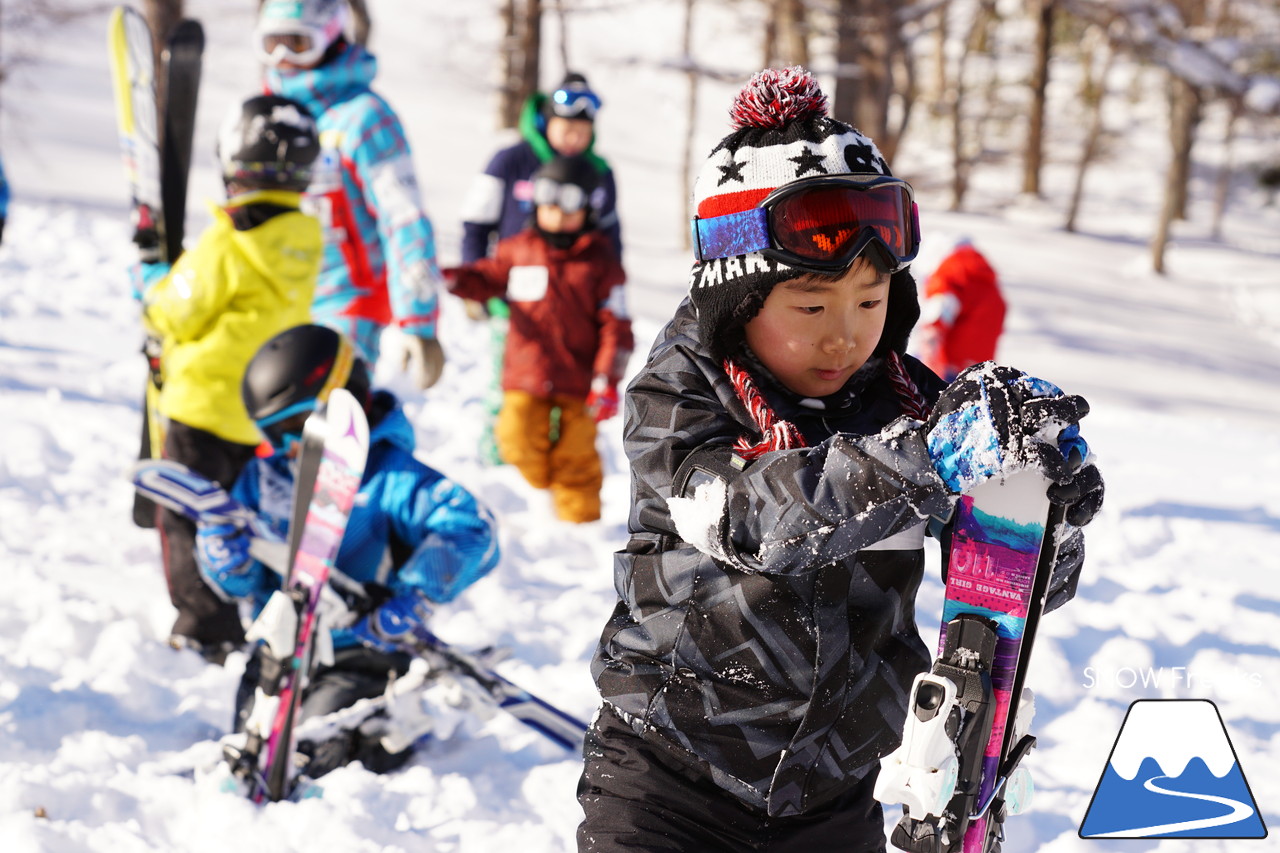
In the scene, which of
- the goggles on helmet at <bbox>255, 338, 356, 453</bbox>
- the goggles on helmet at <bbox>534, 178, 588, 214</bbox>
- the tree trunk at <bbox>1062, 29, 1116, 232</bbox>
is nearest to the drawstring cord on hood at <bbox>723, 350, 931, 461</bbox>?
the goggles on helmet at <bbox>255, 338, 356, 453</bbox>

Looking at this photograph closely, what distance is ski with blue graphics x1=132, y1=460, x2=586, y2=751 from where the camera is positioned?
10.9ft

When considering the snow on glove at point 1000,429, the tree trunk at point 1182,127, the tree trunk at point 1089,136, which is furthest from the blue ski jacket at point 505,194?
the tree trunk at point 1182,127

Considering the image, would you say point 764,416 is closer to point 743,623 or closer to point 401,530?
point 743,623

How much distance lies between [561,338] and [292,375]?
2.79 metres

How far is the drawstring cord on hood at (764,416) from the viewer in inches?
72.1

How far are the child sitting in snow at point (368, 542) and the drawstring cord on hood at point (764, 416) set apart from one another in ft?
5.39

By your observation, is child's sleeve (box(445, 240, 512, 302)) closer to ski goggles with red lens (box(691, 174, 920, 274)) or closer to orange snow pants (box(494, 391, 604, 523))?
orange snow pants (box(494, 391, 604, 523))

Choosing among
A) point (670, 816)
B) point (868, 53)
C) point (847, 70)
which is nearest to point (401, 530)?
point (670, 816)

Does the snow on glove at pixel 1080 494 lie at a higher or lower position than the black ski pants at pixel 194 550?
higher

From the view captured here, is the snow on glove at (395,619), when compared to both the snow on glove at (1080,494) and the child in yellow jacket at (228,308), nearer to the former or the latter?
the child in yellow jacket at (228,308)

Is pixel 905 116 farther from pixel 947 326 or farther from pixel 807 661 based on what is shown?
pixel 807 661

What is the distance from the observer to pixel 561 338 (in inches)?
241

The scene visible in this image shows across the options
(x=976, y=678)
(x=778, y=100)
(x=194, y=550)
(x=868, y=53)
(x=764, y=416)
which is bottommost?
(x=194, y=550)

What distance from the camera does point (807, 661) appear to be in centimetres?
195
